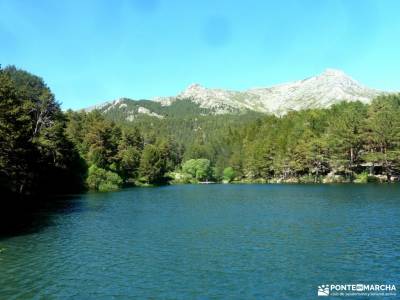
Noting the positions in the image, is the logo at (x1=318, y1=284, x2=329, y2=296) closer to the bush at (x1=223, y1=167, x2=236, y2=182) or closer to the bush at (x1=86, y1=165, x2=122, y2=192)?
the bush at (x1=86, y1=165, x2=122, y2=192)

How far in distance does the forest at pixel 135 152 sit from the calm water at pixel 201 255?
1937cm

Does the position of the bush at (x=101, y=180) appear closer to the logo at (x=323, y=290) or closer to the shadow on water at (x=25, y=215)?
the shadow on water at (x=25, y=215)

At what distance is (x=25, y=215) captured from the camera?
56312 millimetres

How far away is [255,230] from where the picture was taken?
1674 inches

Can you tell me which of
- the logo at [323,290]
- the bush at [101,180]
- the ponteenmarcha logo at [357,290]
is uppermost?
the bush at [101,180]

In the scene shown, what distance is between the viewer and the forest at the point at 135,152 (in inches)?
2611

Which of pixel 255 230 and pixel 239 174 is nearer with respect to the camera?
pixel 255 230

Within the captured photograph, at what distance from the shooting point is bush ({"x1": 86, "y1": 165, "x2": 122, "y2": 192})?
11369 cm

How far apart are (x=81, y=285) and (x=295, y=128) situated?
15268 cm

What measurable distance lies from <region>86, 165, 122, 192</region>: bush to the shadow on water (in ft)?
120

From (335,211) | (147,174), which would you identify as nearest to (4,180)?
(335,211)

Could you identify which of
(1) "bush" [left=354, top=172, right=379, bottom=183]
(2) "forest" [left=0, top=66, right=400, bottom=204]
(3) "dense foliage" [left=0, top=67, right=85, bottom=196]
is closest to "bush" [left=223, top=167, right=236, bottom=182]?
(2) "forest" [left=0, top=66, right=400, bottom=204]

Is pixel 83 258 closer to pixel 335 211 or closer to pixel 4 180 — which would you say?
pixel 4 180

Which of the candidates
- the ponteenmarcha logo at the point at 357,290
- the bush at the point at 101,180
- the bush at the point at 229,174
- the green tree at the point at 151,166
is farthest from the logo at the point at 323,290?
the bush at the point at 229,174
